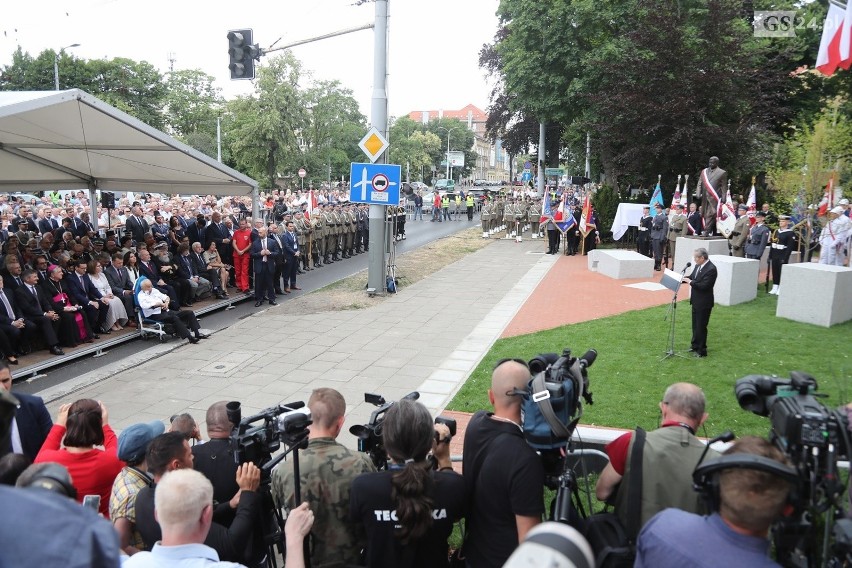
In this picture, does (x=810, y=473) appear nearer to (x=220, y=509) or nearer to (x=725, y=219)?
(x=220, y=509)

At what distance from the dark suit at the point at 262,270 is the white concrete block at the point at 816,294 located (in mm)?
10832

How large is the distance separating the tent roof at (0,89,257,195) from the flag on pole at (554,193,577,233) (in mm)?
12322

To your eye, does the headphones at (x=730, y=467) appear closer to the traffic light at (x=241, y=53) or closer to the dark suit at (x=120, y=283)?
the dark suit at (x=120, y=283)

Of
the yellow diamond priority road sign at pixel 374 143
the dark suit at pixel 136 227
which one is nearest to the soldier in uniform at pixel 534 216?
the yellow diamond priority road sign at pixel 374 143

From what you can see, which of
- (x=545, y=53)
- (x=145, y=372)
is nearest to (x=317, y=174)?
(x=545, y=53)

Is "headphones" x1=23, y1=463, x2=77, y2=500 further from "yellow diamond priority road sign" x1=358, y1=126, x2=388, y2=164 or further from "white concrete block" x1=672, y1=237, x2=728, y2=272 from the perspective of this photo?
"white concrete block" x1=672, y1=237, x2=728, y2=272

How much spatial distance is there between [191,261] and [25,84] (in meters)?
54.5

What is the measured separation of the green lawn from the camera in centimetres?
751

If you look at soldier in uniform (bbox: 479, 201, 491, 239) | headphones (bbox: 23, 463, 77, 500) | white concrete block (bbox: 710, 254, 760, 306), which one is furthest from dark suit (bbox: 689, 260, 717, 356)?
soldier in uniform (bbox: 479, 201, 491, 239)

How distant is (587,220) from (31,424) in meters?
20.3

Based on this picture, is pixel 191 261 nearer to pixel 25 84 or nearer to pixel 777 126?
pixel 777 126

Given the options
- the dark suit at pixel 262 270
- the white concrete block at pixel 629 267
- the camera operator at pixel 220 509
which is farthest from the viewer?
the white concrete block at pixel 629 267

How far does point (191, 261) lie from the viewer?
14297 millimetres

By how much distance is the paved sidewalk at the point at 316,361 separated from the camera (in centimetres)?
850
